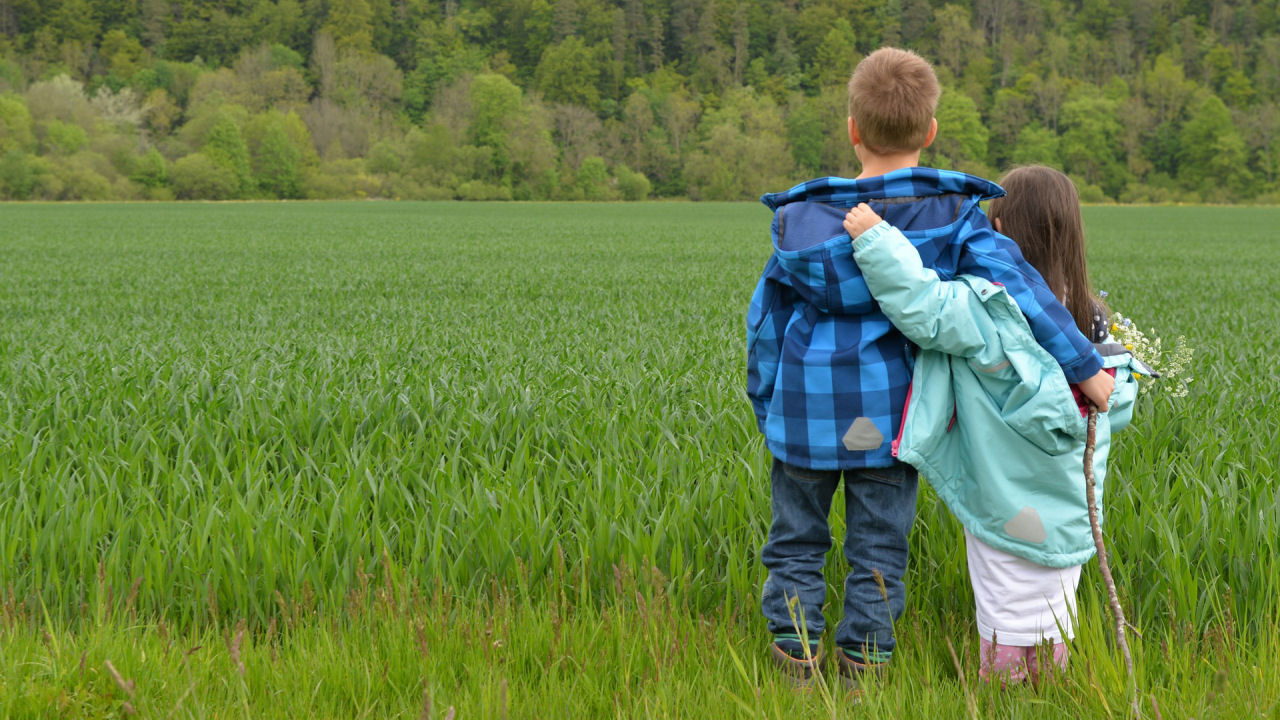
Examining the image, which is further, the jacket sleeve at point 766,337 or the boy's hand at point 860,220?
the jacket sleeve at point 766,337

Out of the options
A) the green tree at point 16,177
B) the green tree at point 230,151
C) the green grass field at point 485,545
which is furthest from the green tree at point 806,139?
the green grass field at point 485,545

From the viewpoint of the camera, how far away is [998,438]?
2.41 m

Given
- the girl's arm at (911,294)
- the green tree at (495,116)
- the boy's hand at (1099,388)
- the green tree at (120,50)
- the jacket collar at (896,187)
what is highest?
the green tree at (120,50)

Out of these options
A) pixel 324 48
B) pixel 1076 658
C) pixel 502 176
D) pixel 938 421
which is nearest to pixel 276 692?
pixel 938 421

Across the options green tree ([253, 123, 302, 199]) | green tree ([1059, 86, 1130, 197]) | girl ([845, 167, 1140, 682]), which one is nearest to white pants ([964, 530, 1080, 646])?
girl ([845, 167, 1140, 682])

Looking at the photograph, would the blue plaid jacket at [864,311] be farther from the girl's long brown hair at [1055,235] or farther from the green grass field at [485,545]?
the green grass field at [485,545]

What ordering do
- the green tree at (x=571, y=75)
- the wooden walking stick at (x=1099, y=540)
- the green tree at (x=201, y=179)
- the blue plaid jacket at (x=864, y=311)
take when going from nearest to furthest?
the wooden walking stick at (x=1099, y=540) → the blue plaid jacket at (x=864, y=311) → the green tree at (x=201, y=179) → the green tree at (x=571, y=75)

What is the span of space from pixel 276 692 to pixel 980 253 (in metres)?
2.10

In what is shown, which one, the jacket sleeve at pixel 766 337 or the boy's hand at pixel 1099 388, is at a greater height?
the jacket sleeve at pixel 766 337

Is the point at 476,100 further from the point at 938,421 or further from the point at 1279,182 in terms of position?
the point at 938,421

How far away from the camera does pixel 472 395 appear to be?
5801mm

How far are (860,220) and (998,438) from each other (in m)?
0.64

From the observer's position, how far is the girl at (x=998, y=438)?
234cm

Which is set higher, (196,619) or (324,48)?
(324,48)
